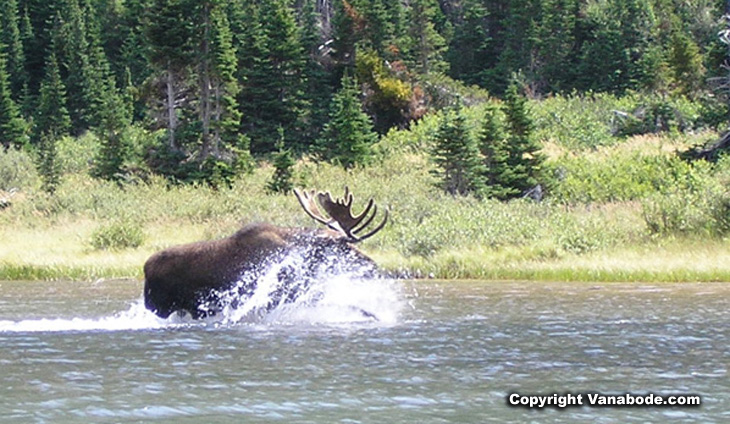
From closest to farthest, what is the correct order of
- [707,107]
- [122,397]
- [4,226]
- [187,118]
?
[122,397] < [4,226] < [707,107] < [187,118]

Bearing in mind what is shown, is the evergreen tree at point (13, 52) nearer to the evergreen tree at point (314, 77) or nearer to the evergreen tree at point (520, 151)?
the evergreen tree at point (314, 77)

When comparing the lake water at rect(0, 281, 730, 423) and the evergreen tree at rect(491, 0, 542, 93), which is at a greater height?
the evergreen tree at rect(491, 0, 542, 93)

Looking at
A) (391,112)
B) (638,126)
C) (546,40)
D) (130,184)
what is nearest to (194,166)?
(130,184)

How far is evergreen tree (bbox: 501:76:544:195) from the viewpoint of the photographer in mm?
34125

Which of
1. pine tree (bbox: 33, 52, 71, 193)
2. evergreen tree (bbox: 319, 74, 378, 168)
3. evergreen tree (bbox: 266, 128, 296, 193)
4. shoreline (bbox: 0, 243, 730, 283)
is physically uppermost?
pine tree (bbox: 33, 52, 71, 193)

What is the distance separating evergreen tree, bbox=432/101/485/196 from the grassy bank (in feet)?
2.53

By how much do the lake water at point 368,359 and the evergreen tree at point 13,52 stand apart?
174 ft

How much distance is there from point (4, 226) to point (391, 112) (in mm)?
26270

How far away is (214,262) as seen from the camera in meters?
13.8

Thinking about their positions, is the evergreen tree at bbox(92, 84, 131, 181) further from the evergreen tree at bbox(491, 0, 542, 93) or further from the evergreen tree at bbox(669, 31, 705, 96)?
the evergreen tree at bbox(491, 0, 542, 93)

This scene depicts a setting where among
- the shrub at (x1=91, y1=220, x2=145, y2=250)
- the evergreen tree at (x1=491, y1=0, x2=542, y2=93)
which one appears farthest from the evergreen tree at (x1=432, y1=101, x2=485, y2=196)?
the evergreen tree at (x1=491, y1=0, x2=542, y2=93)

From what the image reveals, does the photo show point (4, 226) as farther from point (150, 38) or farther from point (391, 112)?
point (391, 112)

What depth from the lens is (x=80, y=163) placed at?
161ft

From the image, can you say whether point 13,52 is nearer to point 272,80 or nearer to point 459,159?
point 272,80
